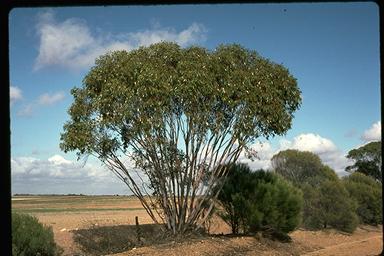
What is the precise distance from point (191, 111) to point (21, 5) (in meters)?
15.4

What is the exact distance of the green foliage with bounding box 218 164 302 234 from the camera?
2030 centimetres

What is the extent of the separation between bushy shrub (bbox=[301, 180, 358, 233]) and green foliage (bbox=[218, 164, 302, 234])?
8.04 m

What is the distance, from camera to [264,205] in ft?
66.4

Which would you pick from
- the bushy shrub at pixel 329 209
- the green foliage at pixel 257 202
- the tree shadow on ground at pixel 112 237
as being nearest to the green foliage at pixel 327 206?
the bushy shrub at pixel 329 209

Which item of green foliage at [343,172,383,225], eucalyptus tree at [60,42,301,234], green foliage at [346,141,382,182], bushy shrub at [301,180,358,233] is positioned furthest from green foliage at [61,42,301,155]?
green foliage at [346,141,382,182]

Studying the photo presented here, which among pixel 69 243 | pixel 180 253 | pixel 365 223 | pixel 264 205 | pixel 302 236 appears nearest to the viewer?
pixel 180 253

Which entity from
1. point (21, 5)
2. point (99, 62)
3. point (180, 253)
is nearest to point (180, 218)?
point (180, 253)

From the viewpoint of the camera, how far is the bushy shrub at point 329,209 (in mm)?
29141

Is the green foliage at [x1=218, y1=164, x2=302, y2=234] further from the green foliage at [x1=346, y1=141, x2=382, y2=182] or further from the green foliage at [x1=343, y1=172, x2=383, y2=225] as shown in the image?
the green foliage at [x1=346, y1=141, x2=382, y2=182]

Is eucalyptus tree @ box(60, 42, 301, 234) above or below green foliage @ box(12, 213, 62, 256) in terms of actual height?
above

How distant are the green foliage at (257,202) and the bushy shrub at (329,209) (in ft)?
26.4

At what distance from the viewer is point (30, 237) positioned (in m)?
17.5

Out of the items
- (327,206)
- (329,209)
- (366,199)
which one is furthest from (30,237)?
(366,199)

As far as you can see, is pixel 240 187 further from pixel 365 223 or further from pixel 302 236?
pixel 365 223
